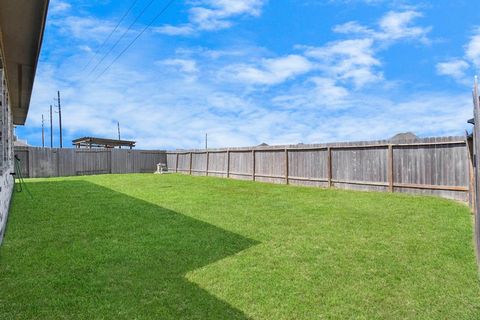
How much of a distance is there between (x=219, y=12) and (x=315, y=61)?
13.8ft

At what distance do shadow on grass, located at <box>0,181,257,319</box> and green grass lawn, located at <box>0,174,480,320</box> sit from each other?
1 centimetres

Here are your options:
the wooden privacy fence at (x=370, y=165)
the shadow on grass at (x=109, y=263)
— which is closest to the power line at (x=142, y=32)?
the wooden privacy fence at (x=370, y=165)

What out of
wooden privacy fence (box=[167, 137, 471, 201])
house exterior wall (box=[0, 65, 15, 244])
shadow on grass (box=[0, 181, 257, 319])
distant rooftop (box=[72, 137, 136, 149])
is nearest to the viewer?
shadow on grass (box=[0, 181, 257, 319])

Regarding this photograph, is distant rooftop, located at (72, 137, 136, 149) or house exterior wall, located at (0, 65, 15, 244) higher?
distant rooftop, located at (72, 137, 136, 149)

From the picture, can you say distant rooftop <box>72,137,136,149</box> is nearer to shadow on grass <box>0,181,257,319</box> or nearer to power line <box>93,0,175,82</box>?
power line <box>93,0,175,82</box>

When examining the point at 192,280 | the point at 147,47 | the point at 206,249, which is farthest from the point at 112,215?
the point at 147,47

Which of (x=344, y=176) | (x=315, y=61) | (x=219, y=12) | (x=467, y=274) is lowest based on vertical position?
(x=467, y=274)

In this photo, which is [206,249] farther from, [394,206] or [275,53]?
[275,53]

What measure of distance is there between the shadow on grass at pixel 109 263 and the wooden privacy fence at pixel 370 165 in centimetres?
620

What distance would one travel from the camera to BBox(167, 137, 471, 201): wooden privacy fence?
25.6ft

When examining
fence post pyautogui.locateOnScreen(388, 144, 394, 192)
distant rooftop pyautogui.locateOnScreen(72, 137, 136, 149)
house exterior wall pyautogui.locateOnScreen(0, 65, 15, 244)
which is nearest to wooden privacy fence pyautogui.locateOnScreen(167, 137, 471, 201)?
fence post pyautogui.locateOnScreen(388, 144, 394, 192)

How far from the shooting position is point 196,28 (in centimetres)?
1240

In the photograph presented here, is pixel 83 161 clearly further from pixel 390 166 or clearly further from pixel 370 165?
pixel 390 166

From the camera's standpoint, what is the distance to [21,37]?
4.84 metres
